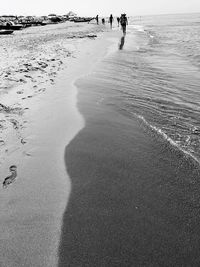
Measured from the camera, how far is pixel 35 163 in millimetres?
4277

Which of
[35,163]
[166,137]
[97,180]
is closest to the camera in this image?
[97,180]

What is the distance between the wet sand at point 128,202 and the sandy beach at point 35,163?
148mm

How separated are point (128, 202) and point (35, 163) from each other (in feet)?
5.07

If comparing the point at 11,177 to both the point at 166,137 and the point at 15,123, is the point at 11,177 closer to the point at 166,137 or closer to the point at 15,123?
the point at 15,123

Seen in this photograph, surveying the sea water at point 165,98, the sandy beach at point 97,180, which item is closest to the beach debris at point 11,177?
the sandy beach at point 97,180

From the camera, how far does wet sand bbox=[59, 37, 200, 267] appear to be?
2.71 metres

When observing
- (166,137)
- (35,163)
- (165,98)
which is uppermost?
(35,163)

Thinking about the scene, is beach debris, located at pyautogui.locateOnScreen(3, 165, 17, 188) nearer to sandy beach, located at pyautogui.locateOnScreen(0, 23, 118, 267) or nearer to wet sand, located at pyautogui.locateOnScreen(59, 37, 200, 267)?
sandy beach, located at pyautogui.locateOnScreen(0, 23, 118, 267)

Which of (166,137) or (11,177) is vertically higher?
(11,177)

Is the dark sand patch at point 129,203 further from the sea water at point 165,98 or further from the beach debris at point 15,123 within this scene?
the beach debris at point 15,123

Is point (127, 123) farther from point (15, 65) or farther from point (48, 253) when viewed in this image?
point (15, 65)

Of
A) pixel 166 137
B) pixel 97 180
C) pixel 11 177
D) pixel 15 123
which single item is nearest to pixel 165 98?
pixel 166 137

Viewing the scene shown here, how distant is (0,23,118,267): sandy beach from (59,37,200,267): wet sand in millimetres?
148

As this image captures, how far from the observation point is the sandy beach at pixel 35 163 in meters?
2.81
